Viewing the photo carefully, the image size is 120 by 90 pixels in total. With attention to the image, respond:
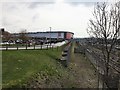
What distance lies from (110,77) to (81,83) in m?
6.54

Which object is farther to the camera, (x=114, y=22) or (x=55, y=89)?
(x=55, y=89)

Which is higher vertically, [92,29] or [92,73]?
[92,29]

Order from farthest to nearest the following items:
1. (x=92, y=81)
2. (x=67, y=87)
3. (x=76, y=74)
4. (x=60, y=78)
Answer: (x=76, y=74) → (x=92, y=81) → (x=60, y=78) → (x=67, y=87)

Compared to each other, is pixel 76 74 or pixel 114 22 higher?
pixel 114 22

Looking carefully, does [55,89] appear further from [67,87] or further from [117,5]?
[117,5]

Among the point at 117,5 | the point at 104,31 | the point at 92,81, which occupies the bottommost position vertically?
the point at 92,81

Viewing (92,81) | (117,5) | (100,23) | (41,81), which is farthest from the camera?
(92,81)

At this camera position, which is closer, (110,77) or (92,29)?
(110,77)

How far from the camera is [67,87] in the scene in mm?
21688

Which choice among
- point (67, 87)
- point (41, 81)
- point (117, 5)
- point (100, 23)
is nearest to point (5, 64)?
point (41, 81)

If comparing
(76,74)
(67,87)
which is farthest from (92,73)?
(67,87)

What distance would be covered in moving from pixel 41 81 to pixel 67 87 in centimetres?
254

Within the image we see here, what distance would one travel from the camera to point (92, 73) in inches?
1209

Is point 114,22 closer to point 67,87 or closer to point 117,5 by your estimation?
point 117,5
